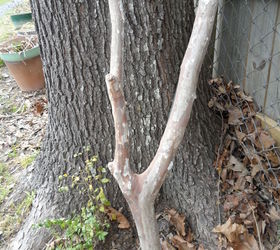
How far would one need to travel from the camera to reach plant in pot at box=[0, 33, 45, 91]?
3123mm

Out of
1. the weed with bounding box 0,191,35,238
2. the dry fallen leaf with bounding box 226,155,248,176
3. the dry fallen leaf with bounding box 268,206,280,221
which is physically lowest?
the weed with bounding box 0,191,35,238

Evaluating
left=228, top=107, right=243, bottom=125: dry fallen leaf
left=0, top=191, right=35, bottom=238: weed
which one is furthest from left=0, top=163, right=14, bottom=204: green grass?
left=228, top=107, right=243, bottom=125: dry fallen leaf

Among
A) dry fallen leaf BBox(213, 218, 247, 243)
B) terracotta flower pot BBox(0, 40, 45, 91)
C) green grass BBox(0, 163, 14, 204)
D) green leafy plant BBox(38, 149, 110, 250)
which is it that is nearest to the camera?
dry fallen leaf BBox(213, 218, 247, 243)

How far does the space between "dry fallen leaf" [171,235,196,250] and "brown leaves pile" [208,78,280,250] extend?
164 millimetres

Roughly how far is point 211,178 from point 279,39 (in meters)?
0.74

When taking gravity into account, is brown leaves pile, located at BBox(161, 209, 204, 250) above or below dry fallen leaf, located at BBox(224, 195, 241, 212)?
below

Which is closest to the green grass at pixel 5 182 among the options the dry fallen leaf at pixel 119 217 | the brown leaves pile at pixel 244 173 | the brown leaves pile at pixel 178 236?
the dry fallen leaf at pixel 119 217

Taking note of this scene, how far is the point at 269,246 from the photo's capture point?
5.12 feet

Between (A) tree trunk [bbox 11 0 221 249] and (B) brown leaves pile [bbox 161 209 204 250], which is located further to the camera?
(B) brown leaves pile [bbox 161 209 204 250]

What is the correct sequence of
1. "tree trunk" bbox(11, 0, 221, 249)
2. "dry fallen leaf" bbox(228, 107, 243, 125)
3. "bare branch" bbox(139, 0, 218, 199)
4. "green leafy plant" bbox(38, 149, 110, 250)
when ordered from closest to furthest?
"bare branch" bbox(139, 0, 218, 199) < "tree trunk" bbox(11, 0, 221, 249) < "green leafy plant" bbox(38, 149, 110, 250) < "dry fallen leaf" bbox(228, 107, 243, 125)

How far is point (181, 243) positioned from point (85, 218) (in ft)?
1.65

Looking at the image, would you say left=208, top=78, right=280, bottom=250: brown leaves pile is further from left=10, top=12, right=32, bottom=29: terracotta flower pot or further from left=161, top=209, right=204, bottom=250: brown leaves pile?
left=10, top=12, right=32, bottom=29: terracotta flower pot

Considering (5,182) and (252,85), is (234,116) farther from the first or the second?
(5,182)

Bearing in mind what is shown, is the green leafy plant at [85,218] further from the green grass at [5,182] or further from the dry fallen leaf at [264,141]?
the dry fallen leaf at [264,141]
